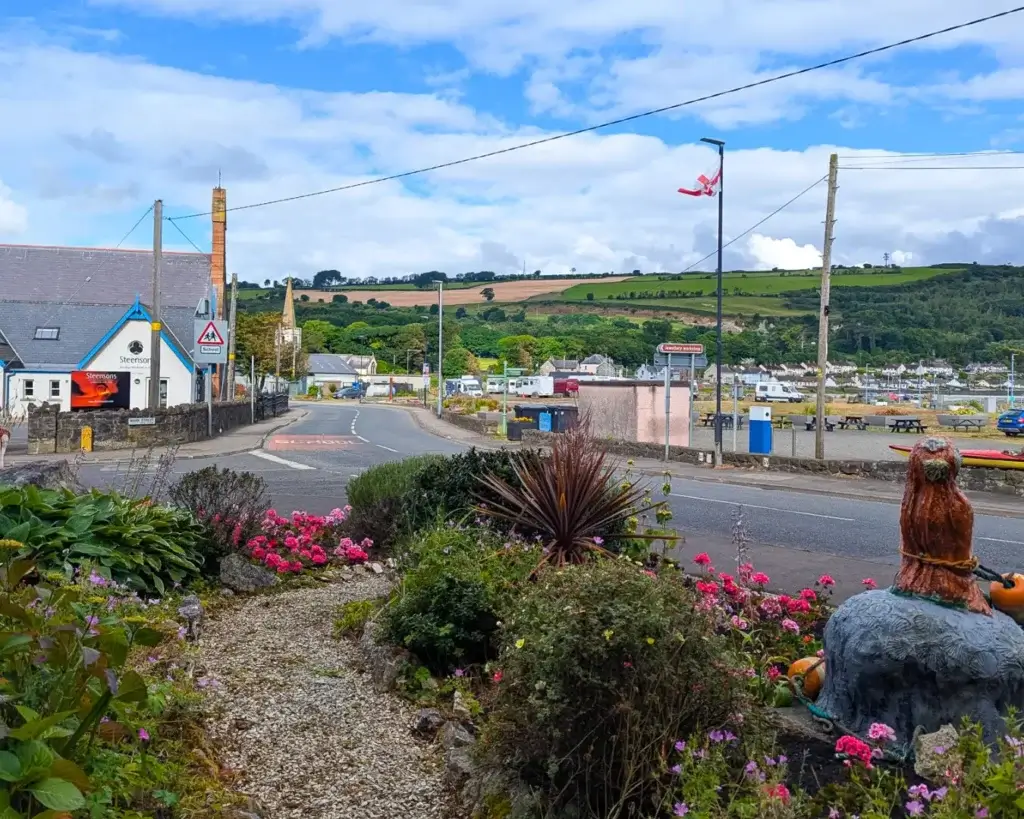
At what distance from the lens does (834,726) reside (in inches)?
171

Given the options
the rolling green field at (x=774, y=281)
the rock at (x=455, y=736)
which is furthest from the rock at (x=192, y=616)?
the rolling green field at (x=774, y=281)

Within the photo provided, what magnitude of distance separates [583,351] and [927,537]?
156151mm

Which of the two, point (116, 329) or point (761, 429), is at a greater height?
point (116, 329)

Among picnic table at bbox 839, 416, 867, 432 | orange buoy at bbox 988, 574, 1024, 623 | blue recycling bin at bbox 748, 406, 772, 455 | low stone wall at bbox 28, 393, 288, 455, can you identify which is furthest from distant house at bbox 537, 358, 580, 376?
orange buoy at bbox 988, 574, 1024, 623

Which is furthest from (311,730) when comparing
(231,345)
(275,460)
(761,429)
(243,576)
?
(231,345)

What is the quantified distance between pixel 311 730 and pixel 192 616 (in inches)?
73.0

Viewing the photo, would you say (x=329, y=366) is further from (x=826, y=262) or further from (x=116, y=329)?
(x=826, y=262)

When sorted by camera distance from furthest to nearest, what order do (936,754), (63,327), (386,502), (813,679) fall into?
(63,327) < (386,502) < (813,679) < (936,754)

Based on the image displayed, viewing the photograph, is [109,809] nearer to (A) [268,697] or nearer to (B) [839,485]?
(A) [268,697]

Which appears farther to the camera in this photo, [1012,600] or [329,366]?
[329,366]

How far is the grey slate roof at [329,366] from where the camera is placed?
138 m

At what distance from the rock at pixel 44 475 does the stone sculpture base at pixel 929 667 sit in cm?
685

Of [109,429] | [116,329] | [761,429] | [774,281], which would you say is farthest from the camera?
[774,281]

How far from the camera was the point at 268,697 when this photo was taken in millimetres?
5227
